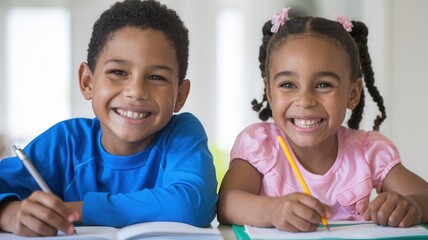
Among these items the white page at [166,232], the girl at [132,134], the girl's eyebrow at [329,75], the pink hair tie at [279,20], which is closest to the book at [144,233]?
the white page at [166,232]

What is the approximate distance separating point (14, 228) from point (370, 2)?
3298mm

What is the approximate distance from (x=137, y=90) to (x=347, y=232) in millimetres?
471

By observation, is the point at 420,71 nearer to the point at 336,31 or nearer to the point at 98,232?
the point at 336,31

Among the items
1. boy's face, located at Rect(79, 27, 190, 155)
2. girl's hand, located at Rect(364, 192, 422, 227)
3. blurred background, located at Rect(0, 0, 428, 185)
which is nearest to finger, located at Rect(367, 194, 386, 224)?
girl's hand, located at Rect(364, 192, 422, 227)

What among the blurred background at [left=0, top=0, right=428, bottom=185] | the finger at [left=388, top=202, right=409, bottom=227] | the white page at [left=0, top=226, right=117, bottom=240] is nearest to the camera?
the white page at [left=0, top=226, right=117, bottom=240]

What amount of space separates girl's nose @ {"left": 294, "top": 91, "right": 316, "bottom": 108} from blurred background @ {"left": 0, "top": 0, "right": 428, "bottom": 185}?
241cm

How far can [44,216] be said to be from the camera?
879 mm

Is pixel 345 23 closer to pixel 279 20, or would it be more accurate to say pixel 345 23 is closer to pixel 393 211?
pixel 279 20

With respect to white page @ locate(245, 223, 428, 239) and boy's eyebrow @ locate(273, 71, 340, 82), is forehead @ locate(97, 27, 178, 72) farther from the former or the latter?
white page @ locate(245, 223, 428, 239)

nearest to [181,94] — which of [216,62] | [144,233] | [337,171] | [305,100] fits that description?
[305,100]

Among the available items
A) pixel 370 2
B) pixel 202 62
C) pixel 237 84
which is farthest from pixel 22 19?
pixel 370 2

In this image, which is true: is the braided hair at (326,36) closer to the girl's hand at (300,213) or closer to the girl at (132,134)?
the girl at (132,134)

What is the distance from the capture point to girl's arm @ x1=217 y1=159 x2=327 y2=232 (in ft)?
3.06

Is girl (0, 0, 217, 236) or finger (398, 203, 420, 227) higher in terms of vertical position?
girl (0, 0, 217, 236)
